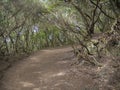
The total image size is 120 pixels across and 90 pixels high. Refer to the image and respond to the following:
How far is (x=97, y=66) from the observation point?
10570mm

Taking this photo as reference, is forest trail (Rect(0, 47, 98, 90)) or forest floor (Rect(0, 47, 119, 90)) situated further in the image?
forest trail (Rect(0, 47, 98, 90))

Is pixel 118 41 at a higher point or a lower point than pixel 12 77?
higher

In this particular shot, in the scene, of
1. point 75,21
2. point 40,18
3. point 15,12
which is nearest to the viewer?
point 15,12

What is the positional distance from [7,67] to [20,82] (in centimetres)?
270

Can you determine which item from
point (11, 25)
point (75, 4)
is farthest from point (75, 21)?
point (11, 25)

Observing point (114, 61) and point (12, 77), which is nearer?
point (114, 61)

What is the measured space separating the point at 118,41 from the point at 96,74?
6.40 feet

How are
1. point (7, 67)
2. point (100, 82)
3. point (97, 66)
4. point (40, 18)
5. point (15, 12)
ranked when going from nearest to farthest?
point (100, 82) < point (97, 66) < point (7, 67) < point (15, 12) < point (40, 18)

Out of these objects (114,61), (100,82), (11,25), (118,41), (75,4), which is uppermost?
(75,4)

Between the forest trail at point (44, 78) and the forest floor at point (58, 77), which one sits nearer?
the forest floor at point (58, 77)

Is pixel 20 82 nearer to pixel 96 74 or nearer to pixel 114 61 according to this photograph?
pixel 96 74

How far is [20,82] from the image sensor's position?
1000 centimetres

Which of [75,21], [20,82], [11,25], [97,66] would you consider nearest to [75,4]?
[11,25]

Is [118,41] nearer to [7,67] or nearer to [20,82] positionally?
[20,82]
